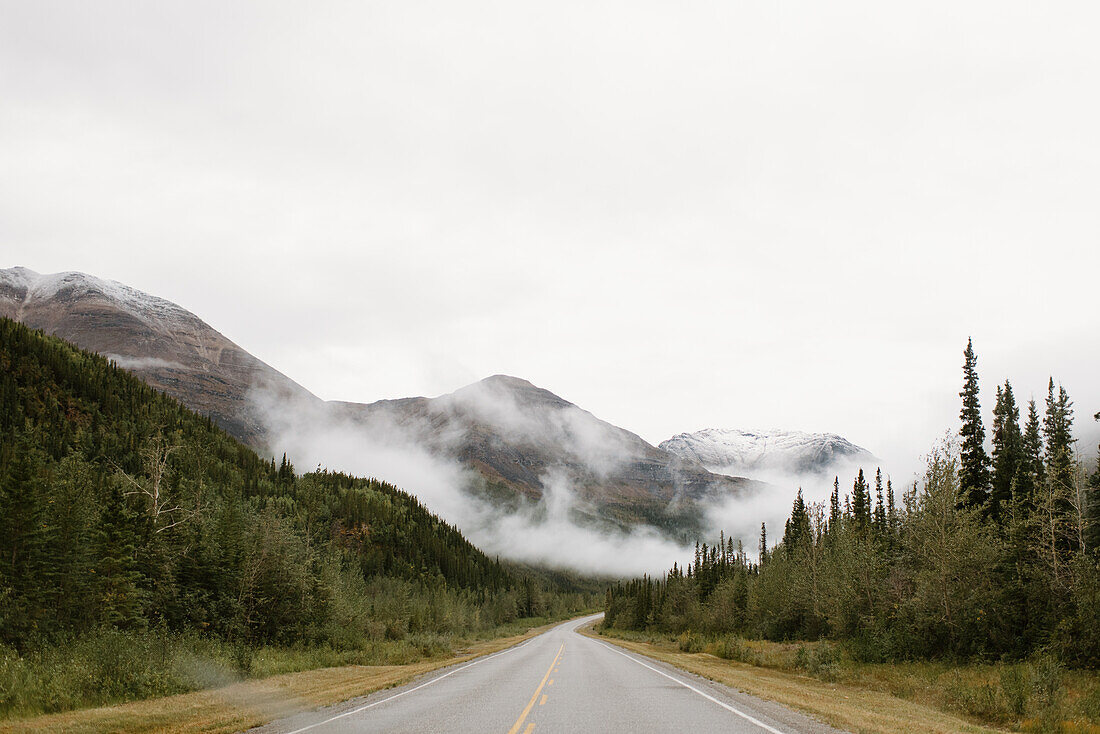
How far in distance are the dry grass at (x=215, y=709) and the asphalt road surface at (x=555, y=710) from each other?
92cm

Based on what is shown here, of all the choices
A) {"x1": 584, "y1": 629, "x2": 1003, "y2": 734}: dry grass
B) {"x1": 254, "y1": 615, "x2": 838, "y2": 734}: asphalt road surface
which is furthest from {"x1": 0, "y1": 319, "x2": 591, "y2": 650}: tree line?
{"x1": 584, "y1": 629, "x2": 1003, "y2": 734}: dry grass

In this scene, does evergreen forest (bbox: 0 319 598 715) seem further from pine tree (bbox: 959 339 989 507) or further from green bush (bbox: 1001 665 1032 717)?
pine tree (bbox: 959 339 989 507)

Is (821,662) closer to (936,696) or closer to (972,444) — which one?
(936,696)

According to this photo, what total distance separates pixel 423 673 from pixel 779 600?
4131cm

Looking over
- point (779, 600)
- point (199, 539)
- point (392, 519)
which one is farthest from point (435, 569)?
point (199, 539)

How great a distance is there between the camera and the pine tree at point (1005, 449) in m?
50.1

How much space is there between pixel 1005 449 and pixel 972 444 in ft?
10.3

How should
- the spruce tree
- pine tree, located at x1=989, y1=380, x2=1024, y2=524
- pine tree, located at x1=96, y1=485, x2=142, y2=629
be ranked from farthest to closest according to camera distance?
pine tree, located at x1=989, y1=380, x2=1024, y2=524 < the spruce tree < pine tree, located at x1=96, y1=485, x2=142, y2=629

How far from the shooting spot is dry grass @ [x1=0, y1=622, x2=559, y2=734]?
43.5ft

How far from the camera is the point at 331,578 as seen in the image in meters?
46.8

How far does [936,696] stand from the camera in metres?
→ 22.3

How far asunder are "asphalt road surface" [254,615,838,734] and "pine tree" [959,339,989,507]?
3920 centimetres

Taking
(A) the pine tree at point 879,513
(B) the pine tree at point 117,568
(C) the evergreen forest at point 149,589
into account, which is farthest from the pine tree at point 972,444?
(B) the pine tree at point 117,568

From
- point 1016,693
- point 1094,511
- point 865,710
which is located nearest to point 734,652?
point 1094,511
